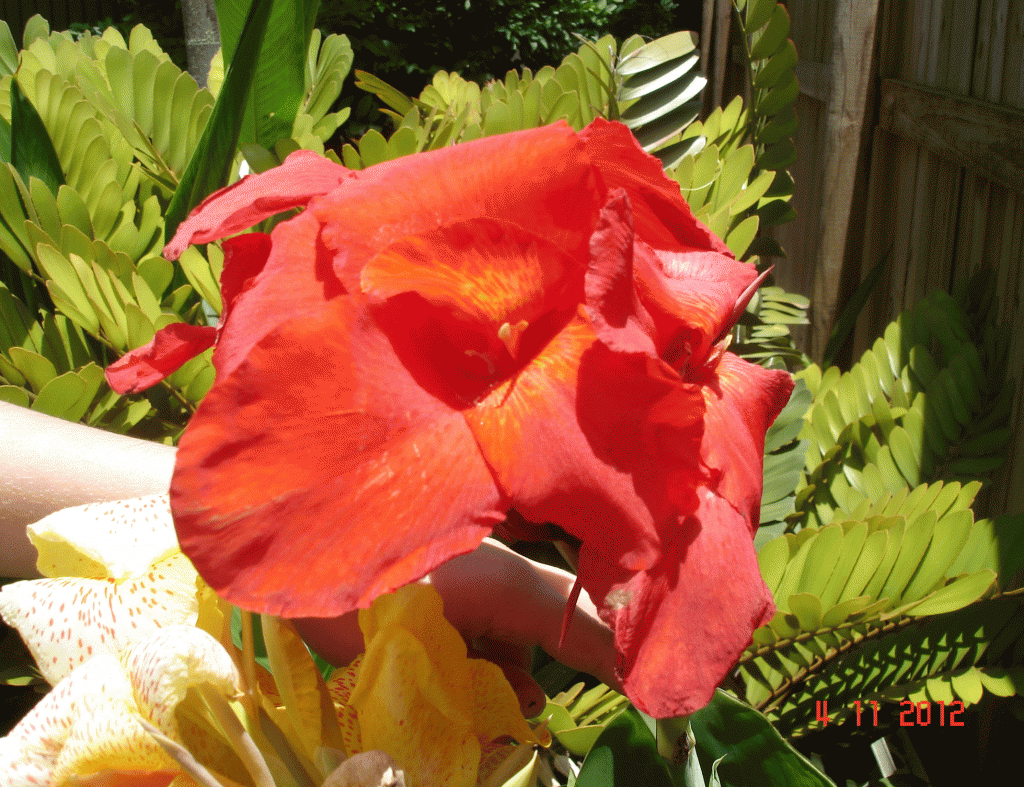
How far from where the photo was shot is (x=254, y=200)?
321 mm

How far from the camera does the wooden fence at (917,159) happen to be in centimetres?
147

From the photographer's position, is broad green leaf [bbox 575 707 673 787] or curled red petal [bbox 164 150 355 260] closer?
curled red petal [bbox 164 150 355 260]

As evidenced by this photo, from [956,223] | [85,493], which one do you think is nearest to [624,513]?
[85,493]

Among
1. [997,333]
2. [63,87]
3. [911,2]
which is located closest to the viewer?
[63,87]

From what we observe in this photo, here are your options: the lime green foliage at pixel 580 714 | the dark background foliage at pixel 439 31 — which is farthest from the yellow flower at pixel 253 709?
the dark background foliage at pixel 439 31

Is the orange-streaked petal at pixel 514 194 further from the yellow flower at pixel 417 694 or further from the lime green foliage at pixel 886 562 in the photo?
the lime green foliage at pixel 886 562

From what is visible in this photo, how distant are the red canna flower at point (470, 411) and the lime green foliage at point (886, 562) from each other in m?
0.52

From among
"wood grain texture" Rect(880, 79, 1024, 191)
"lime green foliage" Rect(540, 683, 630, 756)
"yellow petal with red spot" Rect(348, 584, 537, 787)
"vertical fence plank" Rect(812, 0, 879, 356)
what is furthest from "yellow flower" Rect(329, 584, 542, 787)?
"vertical fence plank" Rect(812, 0, 879, 356)

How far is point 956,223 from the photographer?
1.77 m

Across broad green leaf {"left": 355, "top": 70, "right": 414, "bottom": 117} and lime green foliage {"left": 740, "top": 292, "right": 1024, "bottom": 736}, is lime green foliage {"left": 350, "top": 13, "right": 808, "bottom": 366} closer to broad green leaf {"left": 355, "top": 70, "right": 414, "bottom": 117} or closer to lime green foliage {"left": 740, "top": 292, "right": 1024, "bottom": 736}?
broad green leaf {"left": 355, "top": 70, "right": 414, "bottom": 117}

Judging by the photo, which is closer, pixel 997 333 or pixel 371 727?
pixel 371 727

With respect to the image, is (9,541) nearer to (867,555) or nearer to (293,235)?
(293,235)

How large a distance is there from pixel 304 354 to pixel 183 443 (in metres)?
0.04

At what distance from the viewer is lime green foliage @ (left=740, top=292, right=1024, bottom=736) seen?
0.78 m
